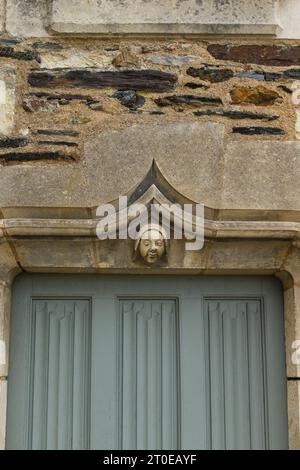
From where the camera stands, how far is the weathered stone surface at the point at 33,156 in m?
3.28

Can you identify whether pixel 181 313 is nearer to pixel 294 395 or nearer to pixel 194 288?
pixel 194 288

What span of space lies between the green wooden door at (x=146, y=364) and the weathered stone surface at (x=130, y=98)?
27.1 inches

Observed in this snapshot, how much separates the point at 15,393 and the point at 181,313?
0.72m

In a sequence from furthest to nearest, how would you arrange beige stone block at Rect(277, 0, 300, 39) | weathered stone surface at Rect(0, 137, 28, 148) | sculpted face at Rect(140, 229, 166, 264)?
1. beige stone block at Rect(277, 0, 300, 39)
2. weathered stone surface at Rect(0, 137, 28, 148)
3. sculpted face at Rect(140, 229, 166, 264)

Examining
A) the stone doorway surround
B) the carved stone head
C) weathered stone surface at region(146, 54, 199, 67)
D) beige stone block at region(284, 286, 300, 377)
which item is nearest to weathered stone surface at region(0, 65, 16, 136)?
the stone doorway surround

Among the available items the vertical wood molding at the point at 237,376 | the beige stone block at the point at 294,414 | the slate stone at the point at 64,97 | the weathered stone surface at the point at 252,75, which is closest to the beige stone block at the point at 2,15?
the slate stone at the point at 64,97

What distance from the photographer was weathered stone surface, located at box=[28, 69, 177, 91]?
3348 mm

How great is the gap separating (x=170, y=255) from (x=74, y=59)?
859 mm

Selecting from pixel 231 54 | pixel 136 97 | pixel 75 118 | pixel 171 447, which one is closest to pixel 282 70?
pixel 231 54

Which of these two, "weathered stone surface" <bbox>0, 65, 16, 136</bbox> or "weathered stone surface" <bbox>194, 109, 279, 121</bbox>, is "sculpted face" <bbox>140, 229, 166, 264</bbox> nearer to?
"weathered stone surface" <bbox>194, 109, 279, 121</bbox>

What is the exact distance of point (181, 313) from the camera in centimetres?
341

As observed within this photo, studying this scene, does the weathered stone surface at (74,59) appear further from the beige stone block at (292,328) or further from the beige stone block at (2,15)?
the beige stone block at (292,328)

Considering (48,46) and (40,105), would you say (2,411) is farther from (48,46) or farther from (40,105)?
(48,46)

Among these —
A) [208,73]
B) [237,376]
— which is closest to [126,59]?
[208,73]
